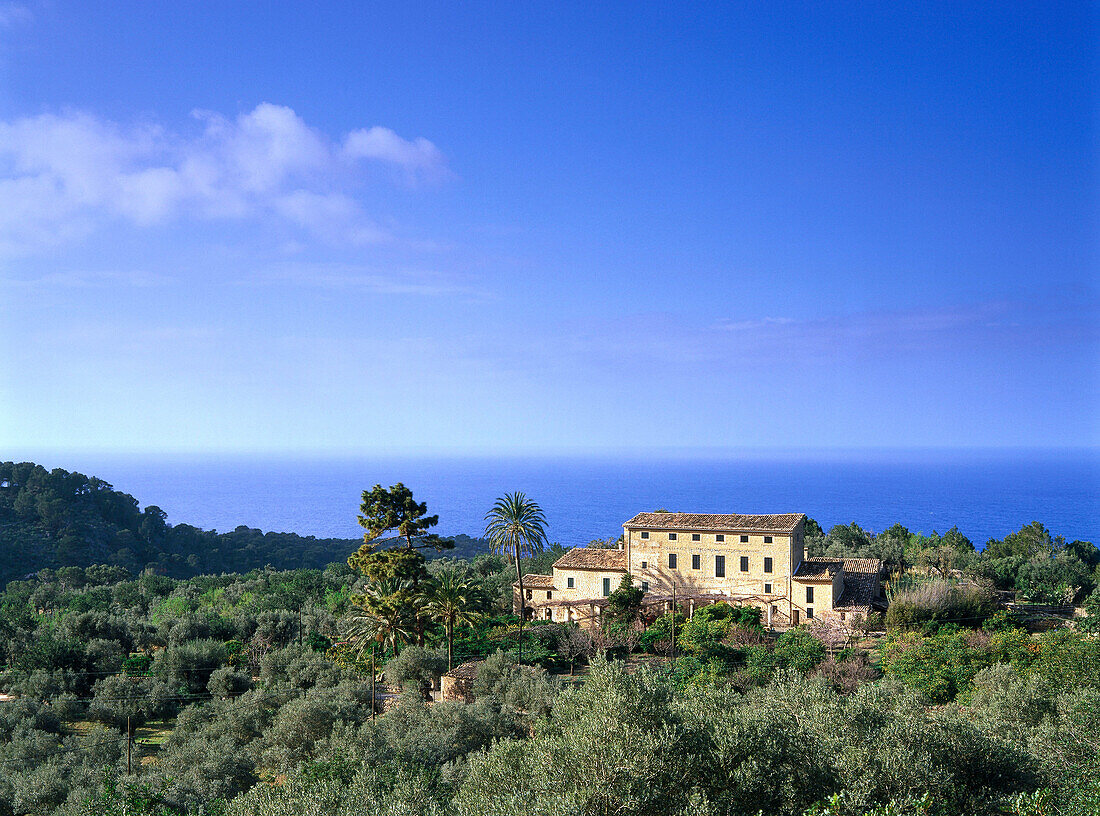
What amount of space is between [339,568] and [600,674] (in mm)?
52127

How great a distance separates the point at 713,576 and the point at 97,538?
226 ft

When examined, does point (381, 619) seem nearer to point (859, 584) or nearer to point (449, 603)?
point (449, 603)

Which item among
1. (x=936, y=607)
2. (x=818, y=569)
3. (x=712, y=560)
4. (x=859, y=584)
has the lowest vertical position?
(x=936, y=607)

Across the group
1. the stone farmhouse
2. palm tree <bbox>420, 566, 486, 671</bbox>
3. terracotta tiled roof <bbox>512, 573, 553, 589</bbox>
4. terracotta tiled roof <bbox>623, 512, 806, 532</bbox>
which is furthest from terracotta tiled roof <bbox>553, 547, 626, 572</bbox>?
palm tree <bbox>420, 566, 486, 671</bbox>

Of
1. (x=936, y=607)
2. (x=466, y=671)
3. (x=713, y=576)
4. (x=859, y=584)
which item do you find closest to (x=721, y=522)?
(x=713, y=576)

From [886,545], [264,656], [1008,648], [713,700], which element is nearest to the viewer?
[713,700]

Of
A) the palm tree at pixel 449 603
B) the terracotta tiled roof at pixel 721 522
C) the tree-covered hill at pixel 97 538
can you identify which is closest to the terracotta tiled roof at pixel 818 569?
the terracotta tiled roof at pixel 721 522

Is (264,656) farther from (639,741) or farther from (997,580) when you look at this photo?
(997,580)

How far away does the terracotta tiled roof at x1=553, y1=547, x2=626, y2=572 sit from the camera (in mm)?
42750

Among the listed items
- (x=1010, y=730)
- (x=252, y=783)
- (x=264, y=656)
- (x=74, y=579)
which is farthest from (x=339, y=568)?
(x=1010, y=730)

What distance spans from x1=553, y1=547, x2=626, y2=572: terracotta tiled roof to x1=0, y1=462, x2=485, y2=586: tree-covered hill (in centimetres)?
4876

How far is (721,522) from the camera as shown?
1645 inches

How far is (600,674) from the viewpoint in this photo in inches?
522

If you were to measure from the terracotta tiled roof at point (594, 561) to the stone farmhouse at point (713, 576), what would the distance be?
6 cm
